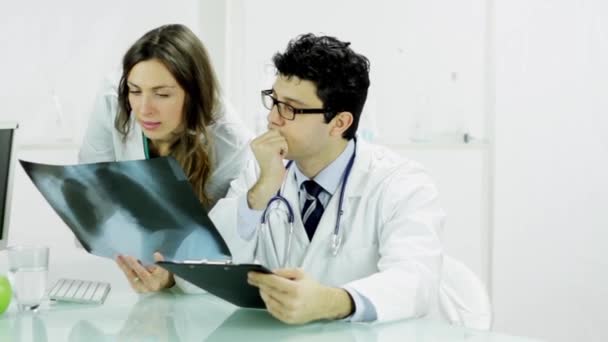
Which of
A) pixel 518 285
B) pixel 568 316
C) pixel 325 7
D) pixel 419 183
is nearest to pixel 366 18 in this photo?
pixel 325 7

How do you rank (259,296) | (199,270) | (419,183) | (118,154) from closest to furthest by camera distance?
(199,270), (259,296), (419,183), (118,154)

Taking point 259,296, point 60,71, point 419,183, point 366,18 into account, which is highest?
point 366,18

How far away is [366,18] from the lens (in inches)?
128

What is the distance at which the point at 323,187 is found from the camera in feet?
5.46

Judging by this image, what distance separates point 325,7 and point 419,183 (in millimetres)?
1856

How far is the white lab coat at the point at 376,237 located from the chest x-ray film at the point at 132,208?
196mm

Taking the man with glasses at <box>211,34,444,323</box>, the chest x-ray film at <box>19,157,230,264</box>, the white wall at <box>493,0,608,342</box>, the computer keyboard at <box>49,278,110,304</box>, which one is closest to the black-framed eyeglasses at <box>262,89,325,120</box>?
A: the man with glasses at <box>211,34,444,323</box>

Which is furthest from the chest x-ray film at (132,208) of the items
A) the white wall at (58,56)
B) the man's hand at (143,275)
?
the white wall at (58,56)

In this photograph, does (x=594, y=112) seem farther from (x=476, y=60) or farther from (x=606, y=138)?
(x=476, y=60)

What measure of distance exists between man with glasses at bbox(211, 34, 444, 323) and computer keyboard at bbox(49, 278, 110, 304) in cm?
32

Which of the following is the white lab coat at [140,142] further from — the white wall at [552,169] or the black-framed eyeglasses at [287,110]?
the white wall at [552,169]

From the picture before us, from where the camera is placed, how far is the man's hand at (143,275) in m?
1.52

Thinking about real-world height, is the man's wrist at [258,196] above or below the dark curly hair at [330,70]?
below

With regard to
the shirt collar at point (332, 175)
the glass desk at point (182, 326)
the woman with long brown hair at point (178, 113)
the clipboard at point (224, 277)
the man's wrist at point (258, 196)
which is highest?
the woman with long brown hair at point (178, 113)
